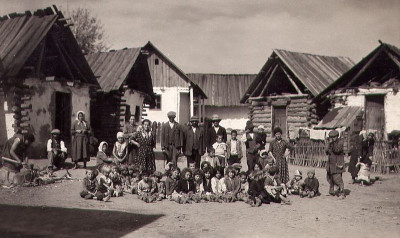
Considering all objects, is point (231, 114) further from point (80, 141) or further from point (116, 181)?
point (116, 181)

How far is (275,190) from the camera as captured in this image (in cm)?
839

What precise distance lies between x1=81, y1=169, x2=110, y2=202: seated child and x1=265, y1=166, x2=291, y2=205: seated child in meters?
2.93

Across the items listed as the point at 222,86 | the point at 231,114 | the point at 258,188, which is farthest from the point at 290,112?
the point at 222,86

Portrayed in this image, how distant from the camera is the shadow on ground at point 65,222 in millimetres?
5609

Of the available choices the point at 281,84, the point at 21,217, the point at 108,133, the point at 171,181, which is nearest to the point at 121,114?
the point at 108,133

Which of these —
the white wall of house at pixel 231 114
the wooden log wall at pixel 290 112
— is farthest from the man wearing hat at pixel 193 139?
the white wall of house at pixel 231 114

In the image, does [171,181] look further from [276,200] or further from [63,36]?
[63,36]

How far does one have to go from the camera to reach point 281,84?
21516 millimetres

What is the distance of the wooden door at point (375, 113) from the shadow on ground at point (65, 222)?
1113cm

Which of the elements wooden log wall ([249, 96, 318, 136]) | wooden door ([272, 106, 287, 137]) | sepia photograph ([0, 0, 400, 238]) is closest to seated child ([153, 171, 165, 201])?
sepia photograph ([0, 0, 400, 238])

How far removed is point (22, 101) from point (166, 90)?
14931 millimetres

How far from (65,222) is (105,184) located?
2.49 metres

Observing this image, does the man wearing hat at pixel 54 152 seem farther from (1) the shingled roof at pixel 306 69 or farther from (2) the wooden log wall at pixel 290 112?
(1) the shingled roof at pixel 306 69

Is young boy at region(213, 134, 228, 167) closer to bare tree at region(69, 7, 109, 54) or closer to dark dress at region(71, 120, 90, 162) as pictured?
dark dress at region(71, 120, 90, 162)
